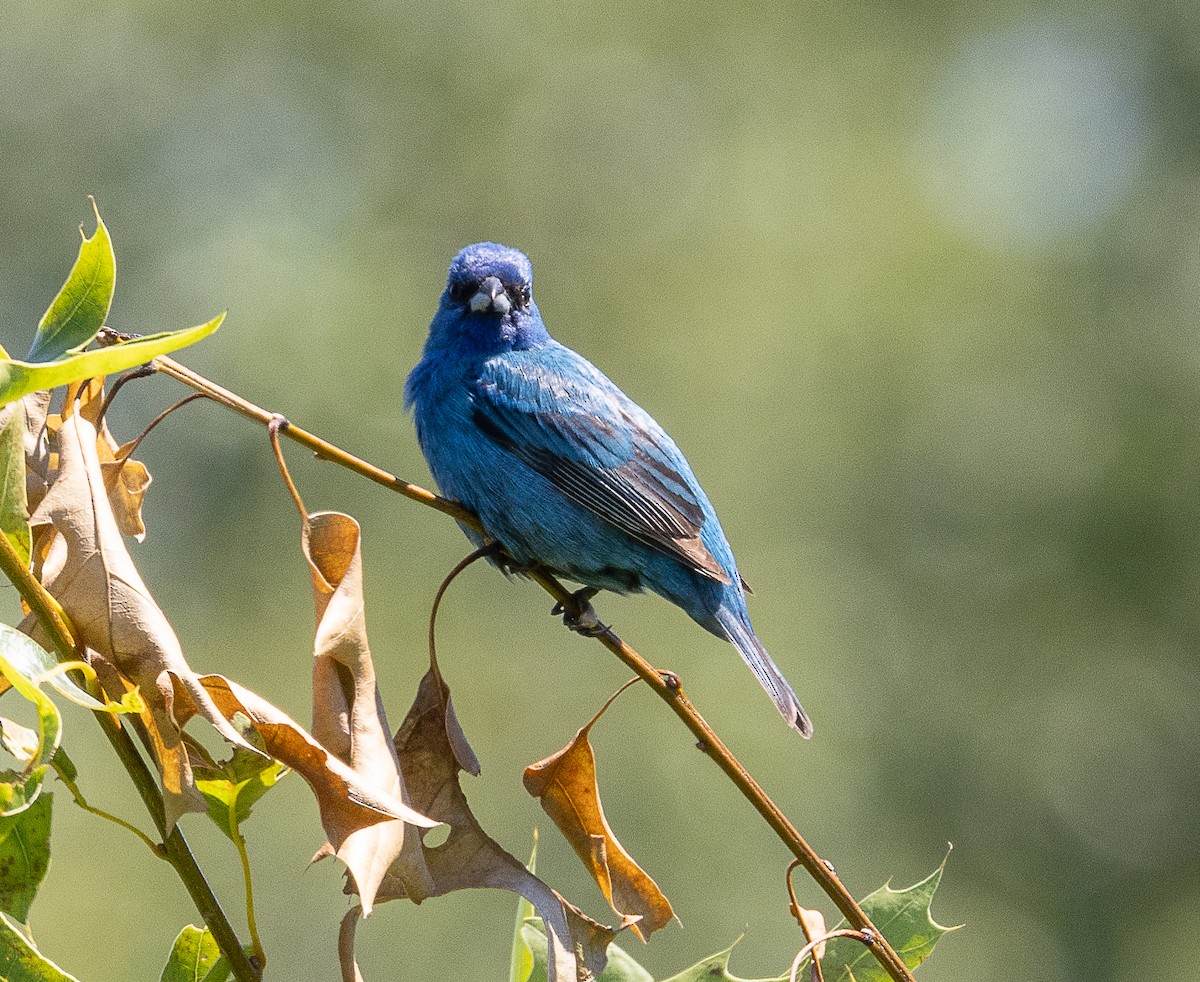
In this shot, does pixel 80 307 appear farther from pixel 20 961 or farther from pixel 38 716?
pixel 20 961

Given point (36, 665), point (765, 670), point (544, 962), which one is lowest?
point (765, 670)

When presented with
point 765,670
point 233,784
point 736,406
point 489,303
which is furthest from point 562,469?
point 736,406

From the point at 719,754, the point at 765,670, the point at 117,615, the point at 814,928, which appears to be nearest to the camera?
the point at 117,615

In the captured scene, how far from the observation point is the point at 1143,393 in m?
17.3

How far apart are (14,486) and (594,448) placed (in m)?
2.84

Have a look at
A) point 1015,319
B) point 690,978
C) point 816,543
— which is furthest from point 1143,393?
point 690,978

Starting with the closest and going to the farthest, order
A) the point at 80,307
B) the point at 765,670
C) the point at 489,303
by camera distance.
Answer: the point at 80,307 < the point at 765,670 < the point at 489,303

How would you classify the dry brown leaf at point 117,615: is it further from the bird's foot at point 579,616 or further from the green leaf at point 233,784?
the bird's foot at point 579,616

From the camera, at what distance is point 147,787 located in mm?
1904

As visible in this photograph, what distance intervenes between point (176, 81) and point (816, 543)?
35.6 ft

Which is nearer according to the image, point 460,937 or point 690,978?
point 690,978

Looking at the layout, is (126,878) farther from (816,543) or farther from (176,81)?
(176,81)

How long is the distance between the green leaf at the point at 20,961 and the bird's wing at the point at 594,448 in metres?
2.70

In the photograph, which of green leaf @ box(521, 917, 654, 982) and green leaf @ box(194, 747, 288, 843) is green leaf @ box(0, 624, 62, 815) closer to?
green leaf @ box(194, 747, 288, 843)
